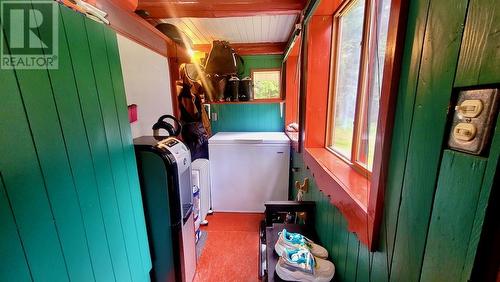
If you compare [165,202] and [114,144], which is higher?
[114,144]

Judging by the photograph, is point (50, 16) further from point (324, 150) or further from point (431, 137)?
point (324, 150)

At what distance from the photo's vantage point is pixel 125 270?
35.4 inches

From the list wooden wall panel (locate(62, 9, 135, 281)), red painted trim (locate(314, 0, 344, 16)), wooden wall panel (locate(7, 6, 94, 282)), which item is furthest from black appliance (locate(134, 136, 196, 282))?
red painted trim (locate(314, 0, 344, 16))

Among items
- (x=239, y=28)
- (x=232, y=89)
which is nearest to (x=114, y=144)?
(x=239, y=28)

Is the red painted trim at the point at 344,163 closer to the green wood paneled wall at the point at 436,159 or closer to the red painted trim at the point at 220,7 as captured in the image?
the green wood paneled wall at the point at 436,159

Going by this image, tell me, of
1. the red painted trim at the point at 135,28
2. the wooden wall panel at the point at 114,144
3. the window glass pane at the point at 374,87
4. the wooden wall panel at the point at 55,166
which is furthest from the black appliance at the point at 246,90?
the wooden wall panel at the point at 55,166

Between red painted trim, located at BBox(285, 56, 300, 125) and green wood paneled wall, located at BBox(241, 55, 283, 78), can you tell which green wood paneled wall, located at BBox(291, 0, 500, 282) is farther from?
green wood paneled wall, located at BBox(241, 55, 283, 78)

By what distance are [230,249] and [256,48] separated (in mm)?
2517

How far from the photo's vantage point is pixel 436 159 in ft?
1.30

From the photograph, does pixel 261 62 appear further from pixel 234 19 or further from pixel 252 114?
pixel 234 19

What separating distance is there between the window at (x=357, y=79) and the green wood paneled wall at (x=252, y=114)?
152cm

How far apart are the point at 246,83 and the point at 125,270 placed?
237 centimetres

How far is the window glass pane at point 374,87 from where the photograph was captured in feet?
2.68

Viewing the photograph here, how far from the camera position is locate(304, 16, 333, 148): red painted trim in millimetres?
1369
